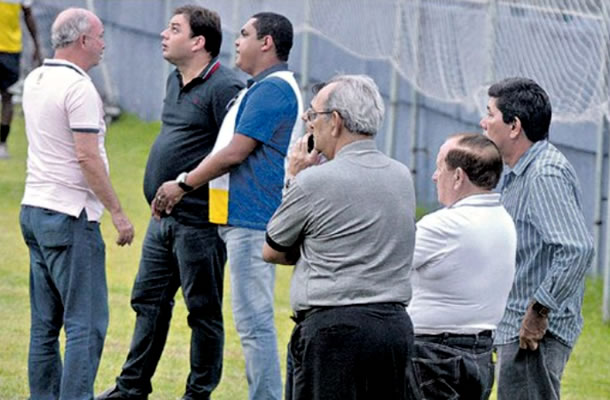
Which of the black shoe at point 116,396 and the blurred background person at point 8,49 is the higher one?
the blurred background person at point 8,49

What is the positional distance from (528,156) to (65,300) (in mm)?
2705

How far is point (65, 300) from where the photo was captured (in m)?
7.50

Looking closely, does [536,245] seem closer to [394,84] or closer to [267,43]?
[267,43]

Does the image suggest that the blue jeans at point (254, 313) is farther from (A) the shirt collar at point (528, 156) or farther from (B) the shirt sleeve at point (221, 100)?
(A) the shirt collar at point (528, 156)

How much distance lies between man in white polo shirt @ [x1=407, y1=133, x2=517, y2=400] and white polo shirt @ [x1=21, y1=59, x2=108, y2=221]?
7.42ft

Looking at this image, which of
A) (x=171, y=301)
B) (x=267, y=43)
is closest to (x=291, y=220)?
(x=267, y=43)

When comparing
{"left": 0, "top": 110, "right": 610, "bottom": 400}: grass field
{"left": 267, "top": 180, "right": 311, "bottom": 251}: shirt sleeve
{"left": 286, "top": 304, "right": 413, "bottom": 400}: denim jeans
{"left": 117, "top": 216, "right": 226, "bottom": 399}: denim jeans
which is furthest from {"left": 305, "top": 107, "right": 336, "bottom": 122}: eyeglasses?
{"left": 0, "top": 110, "right": 610, "bottom": 400}: grass field

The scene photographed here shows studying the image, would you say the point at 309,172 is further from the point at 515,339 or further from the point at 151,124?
the point at 151,124

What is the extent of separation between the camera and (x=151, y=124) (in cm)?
2084

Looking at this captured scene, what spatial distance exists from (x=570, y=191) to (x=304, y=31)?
1084cm

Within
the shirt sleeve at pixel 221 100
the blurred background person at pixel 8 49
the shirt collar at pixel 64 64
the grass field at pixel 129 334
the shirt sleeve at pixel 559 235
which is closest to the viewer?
the shirt sleeve at pixel 559 235

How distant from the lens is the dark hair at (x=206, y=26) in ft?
26.6

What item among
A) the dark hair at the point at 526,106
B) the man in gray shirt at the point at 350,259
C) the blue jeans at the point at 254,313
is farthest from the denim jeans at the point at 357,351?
the blue jeans at the point at 254,313

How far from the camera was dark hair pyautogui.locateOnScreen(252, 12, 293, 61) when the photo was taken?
7770 millimetres
